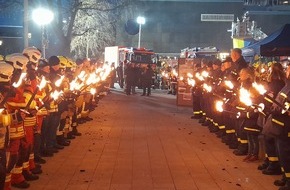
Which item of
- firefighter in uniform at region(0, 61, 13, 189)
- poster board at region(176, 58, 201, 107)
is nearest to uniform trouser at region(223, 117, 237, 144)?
firefighter in uniform at region(0, 61, 13, 189)

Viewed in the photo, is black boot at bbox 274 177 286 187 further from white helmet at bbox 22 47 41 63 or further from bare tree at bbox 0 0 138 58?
bare tree at bbox 0 0 138 58

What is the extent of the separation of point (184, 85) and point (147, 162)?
1181 centimetres

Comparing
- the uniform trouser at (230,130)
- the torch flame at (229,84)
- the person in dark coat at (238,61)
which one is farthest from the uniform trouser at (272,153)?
the person in dark coat at (238,61)

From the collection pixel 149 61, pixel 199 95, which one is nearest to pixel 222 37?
pixel 149 61

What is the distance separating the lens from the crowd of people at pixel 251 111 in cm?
906

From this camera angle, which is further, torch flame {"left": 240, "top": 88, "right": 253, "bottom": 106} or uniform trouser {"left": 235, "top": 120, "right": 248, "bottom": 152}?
uniform trouser {"left": 235, "top": 120, "right": 248, "bottom": 152}

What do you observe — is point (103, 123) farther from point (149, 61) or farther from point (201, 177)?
point (149, 61)

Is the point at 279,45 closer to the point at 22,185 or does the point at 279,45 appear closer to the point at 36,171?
the point at 36,171

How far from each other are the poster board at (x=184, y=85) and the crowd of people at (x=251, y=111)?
16.6 feet

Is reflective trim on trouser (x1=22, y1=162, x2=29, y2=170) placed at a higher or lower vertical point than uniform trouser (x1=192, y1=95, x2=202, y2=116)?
lower

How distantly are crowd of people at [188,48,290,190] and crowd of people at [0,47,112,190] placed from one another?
11.8 feet

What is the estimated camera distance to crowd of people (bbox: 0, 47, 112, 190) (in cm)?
771

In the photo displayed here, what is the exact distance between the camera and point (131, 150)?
13.0 m

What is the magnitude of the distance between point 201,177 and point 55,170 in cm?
275
